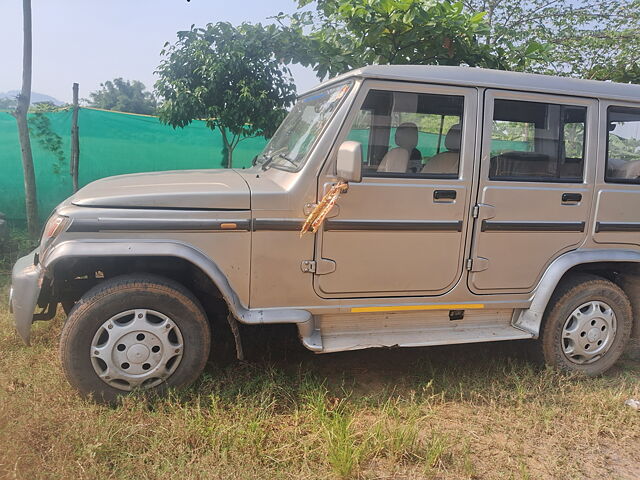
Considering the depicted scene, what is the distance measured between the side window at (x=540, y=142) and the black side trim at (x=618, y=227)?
398mm

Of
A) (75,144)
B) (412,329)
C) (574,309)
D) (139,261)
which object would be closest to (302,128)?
(139,261)

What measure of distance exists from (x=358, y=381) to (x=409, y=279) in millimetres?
878

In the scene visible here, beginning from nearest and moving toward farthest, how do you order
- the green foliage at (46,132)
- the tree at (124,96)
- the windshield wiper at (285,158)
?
1. the windshield wiper at (285,158)
2. the green foliage at (46,132)
3. the tree at (124,96)

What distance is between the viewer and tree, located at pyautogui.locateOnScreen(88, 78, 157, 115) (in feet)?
149

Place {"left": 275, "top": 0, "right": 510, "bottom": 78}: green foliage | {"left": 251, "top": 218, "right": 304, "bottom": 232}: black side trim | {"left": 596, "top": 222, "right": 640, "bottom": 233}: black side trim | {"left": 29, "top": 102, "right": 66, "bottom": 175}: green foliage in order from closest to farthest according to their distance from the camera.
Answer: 1. {"left": 251, "top": 218, "right": 304, "bottom": 232}: black side trim
2. {"left": 596, "top": 222, "right": 640, "bottom": 233}: black side trim
3. {"left": 275, "top": 0, "right": 510, "bottom": 78}: green foliage
4. {"left": 29, "top": 102, "right": 66, "bottom": 175}: green foliage

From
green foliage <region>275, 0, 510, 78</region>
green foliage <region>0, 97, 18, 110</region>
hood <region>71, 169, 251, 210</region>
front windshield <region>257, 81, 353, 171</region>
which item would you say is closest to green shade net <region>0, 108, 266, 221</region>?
green foliage <region>0, 97, 18, 110</region>

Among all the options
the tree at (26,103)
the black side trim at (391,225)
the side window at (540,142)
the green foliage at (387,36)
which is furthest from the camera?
the tree at (26,103)

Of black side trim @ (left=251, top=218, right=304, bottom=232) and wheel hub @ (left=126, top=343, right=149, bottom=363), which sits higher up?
black side trim @ (left=251, top=218, right=304, bottom=232)

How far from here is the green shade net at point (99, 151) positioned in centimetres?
699

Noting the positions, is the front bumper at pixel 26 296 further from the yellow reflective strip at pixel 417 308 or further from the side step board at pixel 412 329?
the yellow reflective strip at pixel 417 308

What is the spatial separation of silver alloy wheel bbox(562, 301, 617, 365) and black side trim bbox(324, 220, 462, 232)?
1.26 m

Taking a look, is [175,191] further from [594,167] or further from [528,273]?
[594,167]

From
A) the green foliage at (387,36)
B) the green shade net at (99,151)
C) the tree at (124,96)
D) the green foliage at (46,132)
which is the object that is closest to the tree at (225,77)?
the green foliage at (387,36)

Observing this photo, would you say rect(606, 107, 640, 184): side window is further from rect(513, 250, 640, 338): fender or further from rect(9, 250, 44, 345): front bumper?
rect(9, 250, 44, 345): front bumper
